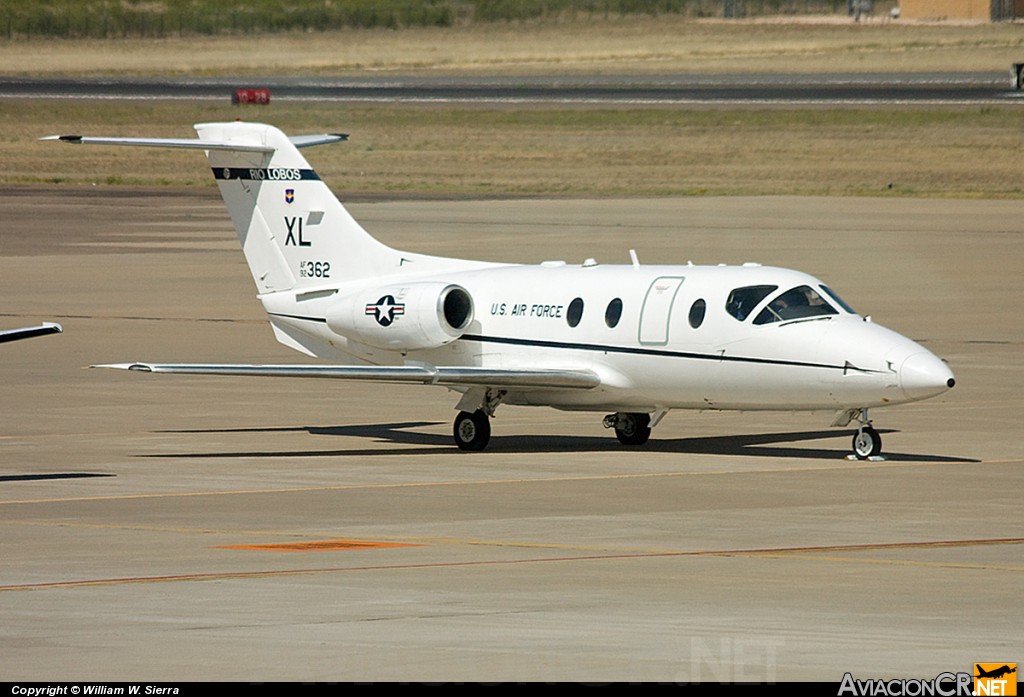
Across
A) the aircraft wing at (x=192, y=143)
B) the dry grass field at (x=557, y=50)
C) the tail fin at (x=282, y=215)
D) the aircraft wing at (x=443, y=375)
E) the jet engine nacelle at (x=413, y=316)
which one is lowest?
the aircraft wing at (x=443, y=375)

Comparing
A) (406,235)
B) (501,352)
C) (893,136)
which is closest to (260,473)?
(501,352)

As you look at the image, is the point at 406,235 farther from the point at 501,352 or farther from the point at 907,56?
the point at 907,56

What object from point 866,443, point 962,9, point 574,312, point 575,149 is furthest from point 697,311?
point 962,9

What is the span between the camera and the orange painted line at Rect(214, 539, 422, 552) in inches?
854

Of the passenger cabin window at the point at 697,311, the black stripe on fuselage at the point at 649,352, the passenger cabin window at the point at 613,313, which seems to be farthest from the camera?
the passenger cabin window at the point at 613,313

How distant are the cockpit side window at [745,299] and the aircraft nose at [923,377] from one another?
2.40 meters

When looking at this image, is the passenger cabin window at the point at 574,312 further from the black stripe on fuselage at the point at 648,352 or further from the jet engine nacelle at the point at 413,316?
the jet engine nacelle at the point at 413,316

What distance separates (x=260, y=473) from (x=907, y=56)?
13421 centimetres

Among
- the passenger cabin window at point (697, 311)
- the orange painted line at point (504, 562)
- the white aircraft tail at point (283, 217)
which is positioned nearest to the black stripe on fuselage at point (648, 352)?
the passenger cabin window at point (697, 311)

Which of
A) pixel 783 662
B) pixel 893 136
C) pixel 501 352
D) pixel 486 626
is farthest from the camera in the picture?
pixel 893 136

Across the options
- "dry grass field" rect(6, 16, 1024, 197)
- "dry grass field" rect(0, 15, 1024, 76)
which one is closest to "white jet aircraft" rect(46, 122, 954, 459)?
"dry grass field" rect(6, 16, 1024, 197)

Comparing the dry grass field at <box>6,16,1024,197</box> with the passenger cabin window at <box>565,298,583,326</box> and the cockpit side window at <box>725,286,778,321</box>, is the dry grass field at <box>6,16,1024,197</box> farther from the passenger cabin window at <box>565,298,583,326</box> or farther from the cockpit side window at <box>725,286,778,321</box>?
the cockpit side window at <box>725,286,778,321</box>

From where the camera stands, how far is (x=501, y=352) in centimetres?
3106

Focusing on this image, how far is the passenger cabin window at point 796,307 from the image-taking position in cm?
2878
